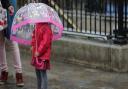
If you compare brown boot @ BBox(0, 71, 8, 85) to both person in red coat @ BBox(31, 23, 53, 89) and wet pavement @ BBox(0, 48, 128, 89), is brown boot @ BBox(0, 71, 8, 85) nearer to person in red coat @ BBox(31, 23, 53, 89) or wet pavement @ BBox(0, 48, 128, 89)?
wet pavement @ BBox(0, 48, 128, 89)

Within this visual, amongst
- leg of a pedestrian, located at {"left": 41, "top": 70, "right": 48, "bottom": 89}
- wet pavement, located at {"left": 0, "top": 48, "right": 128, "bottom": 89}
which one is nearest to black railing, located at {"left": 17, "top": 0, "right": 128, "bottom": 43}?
wet pavement, located at {"left": 0, "top": 48, "right": 128, "bottom": 89}

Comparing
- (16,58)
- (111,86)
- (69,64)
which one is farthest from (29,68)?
(111,86)

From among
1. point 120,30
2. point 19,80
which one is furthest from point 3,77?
point 120,30

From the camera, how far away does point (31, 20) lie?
5457mm

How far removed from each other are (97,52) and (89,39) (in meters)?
0.54

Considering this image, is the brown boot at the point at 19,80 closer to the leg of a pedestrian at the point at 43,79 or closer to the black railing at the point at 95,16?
the leg of a pedestrian at the point at 43,79

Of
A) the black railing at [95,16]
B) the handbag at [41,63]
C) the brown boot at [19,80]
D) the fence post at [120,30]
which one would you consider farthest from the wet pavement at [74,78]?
the handbag at [41,63]

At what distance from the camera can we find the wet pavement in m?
6.54

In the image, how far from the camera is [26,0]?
29.9 ft

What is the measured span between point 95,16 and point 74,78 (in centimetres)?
152

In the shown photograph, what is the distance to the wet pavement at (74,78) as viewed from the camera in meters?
6.54

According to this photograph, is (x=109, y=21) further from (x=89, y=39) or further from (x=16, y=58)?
(x=16, y=58)

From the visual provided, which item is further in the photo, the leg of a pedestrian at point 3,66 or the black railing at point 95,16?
the black railing at point 95,16

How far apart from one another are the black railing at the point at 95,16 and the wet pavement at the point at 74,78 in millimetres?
768
